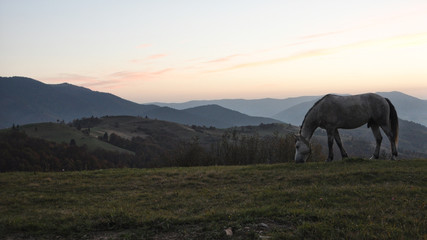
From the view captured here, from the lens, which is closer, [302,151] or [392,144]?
[392,144]

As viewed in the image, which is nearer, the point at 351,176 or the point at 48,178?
the point at 351,176

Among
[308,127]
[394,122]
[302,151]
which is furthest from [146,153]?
[394,122]

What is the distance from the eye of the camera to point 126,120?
15712 cm

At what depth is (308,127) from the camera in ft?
49.7

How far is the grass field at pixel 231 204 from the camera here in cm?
627

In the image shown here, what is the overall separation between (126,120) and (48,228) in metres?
155

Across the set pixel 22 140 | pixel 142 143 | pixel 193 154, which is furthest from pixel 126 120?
pixel 193 154

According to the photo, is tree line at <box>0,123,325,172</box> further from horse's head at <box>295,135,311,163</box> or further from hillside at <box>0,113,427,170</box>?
horse's head at <box>295,135,311,163</box>

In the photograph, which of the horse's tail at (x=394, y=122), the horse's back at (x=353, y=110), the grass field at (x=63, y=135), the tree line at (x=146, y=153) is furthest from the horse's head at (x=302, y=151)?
the grass field at (x=63, y=135)

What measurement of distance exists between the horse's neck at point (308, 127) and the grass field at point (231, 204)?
2.19m

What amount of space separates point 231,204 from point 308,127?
26.4ft

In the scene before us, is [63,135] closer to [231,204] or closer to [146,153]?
[146,153]

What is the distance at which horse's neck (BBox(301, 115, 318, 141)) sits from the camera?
15.0m

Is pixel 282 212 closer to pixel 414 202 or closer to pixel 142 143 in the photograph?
pixel 414 202
